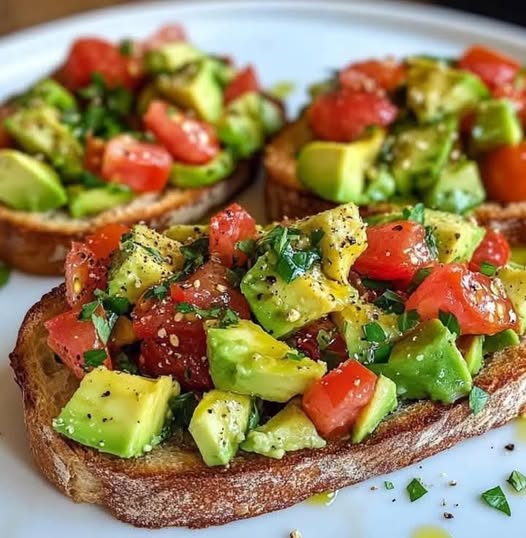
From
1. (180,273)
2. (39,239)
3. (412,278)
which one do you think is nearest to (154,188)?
(39,239)

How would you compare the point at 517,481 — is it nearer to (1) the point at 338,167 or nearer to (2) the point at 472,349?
(2) the point at 472,349

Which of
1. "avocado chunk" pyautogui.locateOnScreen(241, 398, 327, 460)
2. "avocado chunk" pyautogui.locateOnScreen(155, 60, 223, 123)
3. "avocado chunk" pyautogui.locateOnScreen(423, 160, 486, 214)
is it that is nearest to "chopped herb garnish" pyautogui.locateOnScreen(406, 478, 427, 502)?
"avocado chunk" pyautogui.locateOnScreen(241, 398, 327, 460)

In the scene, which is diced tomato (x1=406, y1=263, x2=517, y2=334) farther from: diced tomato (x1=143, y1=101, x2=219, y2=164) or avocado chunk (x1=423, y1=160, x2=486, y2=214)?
diced tomato (x1=143, y1=101, x2=219, y2=164)

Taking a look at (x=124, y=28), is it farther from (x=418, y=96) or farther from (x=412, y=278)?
(x=412, y=278)

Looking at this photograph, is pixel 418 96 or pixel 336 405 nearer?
pixel 336 405

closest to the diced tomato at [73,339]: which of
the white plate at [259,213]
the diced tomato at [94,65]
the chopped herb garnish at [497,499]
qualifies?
A: the white plate at [259,213]
